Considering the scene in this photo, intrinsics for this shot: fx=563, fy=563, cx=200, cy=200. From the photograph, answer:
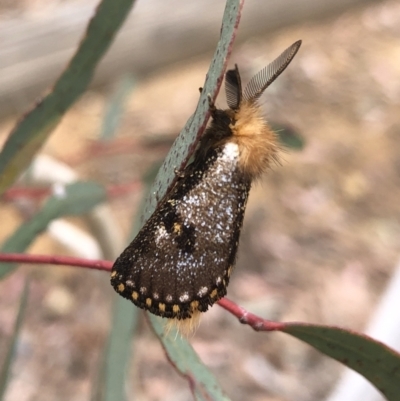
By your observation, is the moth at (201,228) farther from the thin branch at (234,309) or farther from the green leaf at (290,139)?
the green leaf at (290,139)

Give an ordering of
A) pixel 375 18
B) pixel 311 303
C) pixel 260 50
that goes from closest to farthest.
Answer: pixel 311 303
pixel 260 50
pixel 375 18

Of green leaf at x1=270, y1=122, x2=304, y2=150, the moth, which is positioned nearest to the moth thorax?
Answer: the moth

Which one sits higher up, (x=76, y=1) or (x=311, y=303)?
(x=76, y=1)

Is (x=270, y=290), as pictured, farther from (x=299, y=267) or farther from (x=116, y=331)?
(x=116, y=331)

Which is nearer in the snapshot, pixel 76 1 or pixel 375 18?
pixel 76 1

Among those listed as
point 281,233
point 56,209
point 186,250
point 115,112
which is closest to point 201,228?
point 186,250

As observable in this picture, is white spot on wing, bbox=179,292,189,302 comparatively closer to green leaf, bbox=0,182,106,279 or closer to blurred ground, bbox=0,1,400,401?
green leaf, bbox=0,182,106,279

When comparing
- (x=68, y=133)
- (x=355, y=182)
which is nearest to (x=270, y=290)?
(x=355, y=182)
